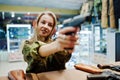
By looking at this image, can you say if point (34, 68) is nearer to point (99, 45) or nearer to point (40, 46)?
point (40, 46)

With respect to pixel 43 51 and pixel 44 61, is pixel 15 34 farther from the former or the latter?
pixel 43 51

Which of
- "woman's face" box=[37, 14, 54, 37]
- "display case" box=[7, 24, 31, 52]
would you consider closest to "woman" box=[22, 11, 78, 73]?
"woman's face" box=[37, 14, 54, 37]

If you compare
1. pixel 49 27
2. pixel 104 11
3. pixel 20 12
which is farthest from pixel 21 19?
pixel 49 27

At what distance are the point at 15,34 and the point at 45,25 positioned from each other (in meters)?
4.98

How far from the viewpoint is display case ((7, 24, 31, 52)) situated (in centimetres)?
604

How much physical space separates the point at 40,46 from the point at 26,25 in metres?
5.45

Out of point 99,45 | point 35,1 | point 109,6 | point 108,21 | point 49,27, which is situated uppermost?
point 35,1

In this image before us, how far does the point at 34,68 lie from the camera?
1.31 meters

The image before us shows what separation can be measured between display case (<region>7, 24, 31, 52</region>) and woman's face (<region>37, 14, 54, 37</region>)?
180 inches

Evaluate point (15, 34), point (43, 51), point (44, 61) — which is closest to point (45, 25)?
point (44, 61)

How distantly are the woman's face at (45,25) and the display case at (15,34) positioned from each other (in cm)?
458

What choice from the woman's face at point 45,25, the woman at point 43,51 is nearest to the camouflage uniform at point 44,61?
the woman at point 43,51

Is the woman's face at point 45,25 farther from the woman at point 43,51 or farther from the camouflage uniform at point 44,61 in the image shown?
the camouflage uniform at point 44,61

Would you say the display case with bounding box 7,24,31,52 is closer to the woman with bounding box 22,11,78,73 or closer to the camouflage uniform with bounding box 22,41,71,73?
the woman with bounding box 22,11,78,73
